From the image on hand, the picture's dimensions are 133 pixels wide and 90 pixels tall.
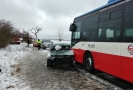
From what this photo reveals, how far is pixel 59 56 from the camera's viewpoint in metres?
11.4

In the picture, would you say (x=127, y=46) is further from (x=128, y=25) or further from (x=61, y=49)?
(x=61, y=49)

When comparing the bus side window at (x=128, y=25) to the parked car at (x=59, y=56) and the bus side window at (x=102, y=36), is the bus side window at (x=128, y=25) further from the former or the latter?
the parked car at (x=59, y=56)

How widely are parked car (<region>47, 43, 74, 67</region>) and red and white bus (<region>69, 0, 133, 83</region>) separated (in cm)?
60

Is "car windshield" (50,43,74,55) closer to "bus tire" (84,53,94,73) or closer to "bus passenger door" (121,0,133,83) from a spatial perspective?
"bus tire" (84,53,94,73)

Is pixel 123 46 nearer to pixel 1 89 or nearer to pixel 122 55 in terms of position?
pixel 122 55

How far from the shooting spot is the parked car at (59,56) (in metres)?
11.4

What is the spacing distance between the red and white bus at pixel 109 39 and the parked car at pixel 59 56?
0.60 m

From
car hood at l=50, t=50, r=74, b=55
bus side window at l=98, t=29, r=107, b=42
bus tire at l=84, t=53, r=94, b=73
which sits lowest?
bus tire at l=84, t=53, r=94, b=73

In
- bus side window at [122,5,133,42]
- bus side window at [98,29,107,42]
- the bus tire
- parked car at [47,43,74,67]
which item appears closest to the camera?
bus side window at [122,5,133,42]

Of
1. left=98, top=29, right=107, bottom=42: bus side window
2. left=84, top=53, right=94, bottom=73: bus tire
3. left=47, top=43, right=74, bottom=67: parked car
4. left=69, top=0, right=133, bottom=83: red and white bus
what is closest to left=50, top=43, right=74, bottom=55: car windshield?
left=47, top=43, right=74, bottom=67: parked car

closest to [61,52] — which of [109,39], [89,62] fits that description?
[89,62]

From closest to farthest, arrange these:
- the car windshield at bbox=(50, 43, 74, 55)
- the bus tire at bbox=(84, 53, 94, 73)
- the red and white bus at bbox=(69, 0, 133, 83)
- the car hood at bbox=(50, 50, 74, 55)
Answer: the red and white bus at bbox=(69, 0, 133, 83) < the bus tire at bbox=(84, 53, 94, 73) < the car hood at bbox=(50, 50, 74, 55) < the car windshield at bbox=(50, 43, 74, 55)

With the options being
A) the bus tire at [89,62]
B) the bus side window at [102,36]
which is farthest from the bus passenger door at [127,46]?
the bus tire at [89,62]

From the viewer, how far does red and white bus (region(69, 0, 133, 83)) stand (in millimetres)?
6453
